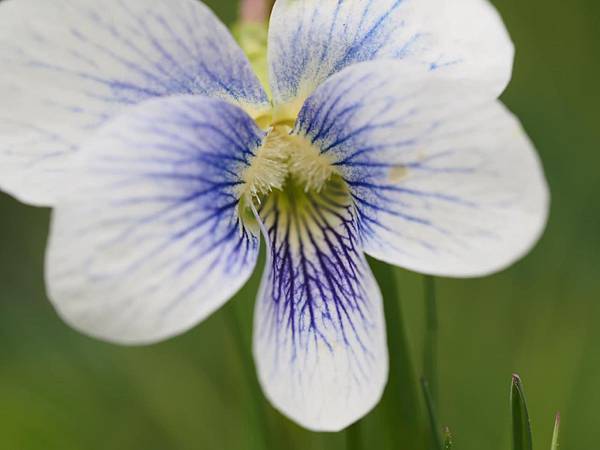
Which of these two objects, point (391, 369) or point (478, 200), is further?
point (391, 369)

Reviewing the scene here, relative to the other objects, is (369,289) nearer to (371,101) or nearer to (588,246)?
(371,101)

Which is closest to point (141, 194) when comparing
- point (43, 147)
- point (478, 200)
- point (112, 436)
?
point (43, 147)

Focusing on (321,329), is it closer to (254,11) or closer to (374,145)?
(374,145)

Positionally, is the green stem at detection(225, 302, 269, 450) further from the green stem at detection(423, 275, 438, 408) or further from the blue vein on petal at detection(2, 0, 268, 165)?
the blue vein on petal at detection(2, 0, 268, 165)

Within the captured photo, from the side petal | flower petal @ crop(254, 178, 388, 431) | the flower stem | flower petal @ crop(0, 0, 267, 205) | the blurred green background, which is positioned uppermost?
the flower stem

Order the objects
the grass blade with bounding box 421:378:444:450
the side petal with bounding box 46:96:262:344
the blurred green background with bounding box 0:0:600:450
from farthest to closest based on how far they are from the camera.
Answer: the blurred green background with bounding box 0:0:600:450 < the grass blade with bounding box 421:378:444:450 < the side petal with bounding box 46:96:262:344

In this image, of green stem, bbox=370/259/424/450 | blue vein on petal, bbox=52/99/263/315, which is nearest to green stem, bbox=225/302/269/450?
green stem, bbox=370/259/424/450
